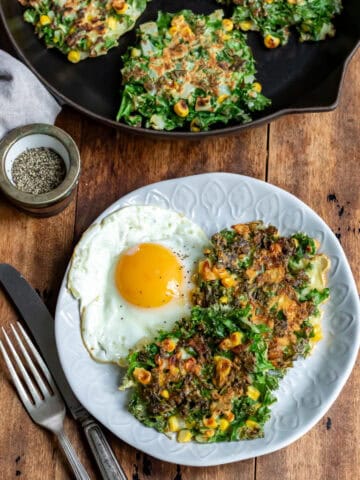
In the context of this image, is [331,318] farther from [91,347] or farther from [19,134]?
[19,134]

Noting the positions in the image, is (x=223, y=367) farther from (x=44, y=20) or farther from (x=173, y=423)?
(x=44, y=20)

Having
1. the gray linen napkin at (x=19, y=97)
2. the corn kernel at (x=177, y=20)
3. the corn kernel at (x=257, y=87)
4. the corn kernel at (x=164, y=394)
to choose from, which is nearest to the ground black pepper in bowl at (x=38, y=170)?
the gray linen napkin at (x=19, y=97)

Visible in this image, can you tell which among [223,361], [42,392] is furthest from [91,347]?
[223,361]

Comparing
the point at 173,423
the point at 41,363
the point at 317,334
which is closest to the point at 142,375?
the point at 173,423

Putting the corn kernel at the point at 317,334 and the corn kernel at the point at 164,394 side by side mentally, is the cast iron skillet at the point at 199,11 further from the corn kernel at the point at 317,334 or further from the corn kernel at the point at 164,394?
the corn kernel at the point at 164,394

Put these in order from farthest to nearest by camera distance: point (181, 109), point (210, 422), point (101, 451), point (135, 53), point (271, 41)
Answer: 1. point (271, 41)
2. point (135, 53)
3. point (181, 109)
4. point (101, 451)
5. point (210, 422)

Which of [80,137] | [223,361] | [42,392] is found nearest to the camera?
[223,361]

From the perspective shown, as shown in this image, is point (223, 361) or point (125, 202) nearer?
point (223, 361)

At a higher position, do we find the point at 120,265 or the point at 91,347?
the point at 120,265
